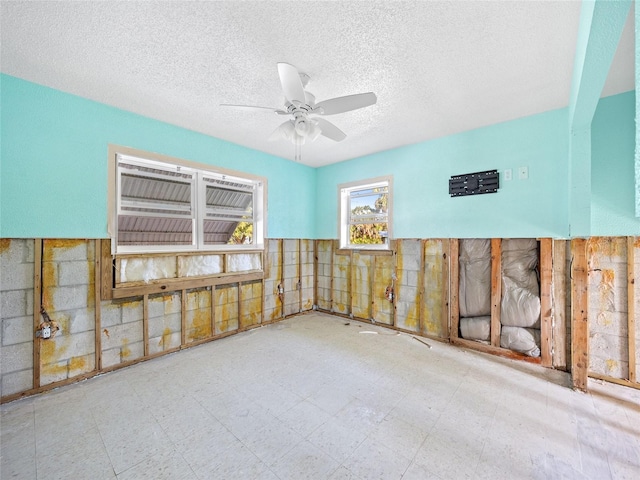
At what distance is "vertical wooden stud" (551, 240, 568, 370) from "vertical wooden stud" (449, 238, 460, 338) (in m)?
0.92

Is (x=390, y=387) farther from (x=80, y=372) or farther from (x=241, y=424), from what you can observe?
(x=80, y=372)

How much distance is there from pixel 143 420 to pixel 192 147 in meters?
2.90

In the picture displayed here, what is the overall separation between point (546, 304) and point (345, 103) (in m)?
2.93

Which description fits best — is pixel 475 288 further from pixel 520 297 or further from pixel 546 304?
pixel 546 304

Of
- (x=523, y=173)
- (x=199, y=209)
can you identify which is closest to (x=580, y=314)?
(x=523, y=173)

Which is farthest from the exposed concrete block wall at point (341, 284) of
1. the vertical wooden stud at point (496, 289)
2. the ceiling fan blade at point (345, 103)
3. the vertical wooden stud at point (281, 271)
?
the ceiling fan blade at point (345, 103)

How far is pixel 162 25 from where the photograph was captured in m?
1.71

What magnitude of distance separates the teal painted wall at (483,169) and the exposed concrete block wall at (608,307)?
14.2 inches

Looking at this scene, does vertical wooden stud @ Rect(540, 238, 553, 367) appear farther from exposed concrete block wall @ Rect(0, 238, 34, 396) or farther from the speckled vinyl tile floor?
exposed concrete block wall @ Rect(0, 238, 34, 396)

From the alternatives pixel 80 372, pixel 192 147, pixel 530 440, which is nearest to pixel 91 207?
pixel 192 147

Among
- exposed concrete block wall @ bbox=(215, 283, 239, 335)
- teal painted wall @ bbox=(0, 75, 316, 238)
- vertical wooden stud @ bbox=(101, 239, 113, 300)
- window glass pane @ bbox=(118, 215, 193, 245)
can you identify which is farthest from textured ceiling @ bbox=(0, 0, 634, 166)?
exposed concrete block wall @ bbox=(215, 283, 239, 335)

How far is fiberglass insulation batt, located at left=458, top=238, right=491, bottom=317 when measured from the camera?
3.18 m

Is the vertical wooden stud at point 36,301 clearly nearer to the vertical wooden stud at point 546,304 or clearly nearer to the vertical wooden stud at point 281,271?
the vertical wooden stud at point 281,271

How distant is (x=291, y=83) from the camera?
186 centimetres
